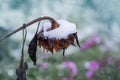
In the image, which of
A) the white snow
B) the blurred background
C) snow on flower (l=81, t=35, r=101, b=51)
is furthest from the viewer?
snow on flower (l=81, t=35, r=101, b=51)

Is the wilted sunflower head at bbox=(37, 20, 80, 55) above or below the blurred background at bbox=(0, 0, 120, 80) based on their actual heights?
above

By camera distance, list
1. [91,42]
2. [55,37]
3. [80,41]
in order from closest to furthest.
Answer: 1. [55,37]
2. [91,42]
3. [80,41]

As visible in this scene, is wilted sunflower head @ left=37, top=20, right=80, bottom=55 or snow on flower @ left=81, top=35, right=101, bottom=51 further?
snow on flower @ left=81, top=35, right=101, bottom=51

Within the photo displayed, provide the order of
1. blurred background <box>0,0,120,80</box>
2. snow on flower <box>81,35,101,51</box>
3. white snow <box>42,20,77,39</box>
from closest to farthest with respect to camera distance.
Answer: white snow <box>42,20,77,39</box> → blurred background <box>0,0,120,80</box> → snow on flower <box>81,35,101,51</box>

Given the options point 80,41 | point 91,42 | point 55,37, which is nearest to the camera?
point 55,37

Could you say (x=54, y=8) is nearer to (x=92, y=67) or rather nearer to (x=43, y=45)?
(x=92, y=67)

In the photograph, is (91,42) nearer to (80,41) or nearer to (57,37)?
(80,41)

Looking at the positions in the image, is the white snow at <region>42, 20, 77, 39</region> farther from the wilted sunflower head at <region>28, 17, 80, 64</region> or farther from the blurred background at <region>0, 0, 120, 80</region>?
the blurred background at <region>0, 0, 120, 80</region>

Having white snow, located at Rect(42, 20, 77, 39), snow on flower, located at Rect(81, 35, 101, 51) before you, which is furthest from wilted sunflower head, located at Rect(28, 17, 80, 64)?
snow on flower, located at Rect(81, 35, 101, 51)

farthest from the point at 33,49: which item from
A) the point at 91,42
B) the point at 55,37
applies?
the point at 91,42
